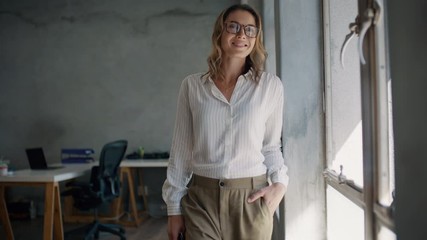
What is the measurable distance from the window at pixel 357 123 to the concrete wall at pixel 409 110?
145 millimetres

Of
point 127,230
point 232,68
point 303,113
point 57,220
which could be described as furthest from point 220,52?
point 127,230

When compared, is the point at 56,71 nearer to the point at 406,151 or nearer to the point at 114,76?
the point at 114,76

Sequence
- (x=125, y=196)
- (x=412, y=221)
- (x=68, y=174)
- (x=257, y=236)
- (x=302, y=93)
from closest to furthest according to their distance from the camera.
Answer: (x=412, y=221)
(x=257, y=236)
(x=302, y=93)
(x=68, y=174)
(x=125, y=196)

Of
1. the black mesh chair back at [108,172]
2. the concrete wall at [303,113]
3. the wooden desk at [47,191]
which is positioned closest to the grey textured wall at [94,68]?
the black mesh chair back at [108,172]

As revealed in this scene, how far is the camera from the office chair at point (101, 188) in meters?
3.52

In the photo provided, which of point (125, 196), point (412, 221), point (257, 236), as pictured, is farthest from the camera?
point (125, 196)

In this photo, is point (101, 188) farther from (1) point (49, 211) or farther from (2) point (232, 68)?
(2) point (232, 68)

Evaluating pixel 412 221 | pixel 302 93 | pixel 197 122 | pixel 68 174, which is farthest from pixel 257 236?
pixel 68 174

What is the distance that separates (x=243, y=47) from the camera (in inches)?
49.6

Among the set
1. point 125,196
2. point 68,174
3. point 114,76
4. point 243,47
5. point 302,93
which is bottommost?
point 125,196

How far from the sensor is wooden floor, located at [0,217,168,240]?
12.7 feet

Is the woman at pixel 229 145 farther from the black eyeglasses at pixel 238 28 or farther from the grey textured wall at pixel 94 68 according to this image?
the grey textured wall at pixel 94 68

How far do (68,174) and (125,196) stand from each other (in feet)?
5.40

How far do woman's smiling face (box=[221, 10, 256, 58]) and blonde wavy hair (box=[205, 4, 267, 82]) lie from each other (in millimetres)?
18
